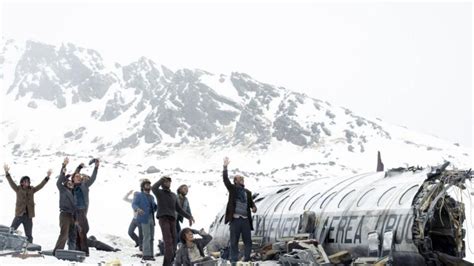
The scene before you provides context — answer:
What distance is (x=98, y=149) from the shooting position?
312 feet

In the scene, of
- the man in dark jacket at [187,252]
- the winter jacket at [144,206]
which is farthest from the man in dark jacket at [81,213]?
the man in dark jacket at [187,252]

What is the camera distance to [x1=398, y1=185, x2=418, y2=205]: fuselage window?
460 inches

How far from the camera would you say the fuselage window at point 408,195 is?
11.7 metres

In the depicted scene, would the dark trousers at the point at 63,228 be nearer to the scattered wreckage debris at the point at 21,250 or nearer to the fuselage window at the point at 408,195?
the scattered wreckage debris at the point at 21,250

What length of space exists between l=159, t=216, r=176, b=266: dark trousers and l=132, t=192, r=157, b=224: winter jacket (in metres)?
1.36

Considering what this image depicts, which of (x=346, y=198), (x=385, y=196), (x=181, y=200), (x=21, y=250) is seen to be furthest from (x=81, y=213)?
(x=385, y=196)

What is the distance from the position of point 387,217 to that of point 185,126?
298 ft

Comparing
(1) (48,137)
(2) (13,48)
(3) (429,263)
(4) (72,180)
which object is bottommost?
(3) (429,263)

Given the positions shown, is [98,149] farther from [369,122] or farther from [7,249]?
[7,249]

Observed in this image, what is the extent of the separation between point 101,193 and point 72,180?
2054cm

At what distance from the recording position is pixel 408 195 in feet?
38.8

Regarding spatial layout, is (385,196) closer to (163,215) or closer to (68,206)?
(163,215)

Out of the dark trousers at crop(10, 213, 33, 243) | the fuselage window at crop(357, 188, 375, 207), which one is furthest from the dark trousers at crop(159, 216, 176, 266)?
the fuselage window at crop(357, 188, 375, 207)

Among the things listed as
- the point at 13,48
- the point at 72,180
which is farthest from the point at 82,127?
the point at 72,180
